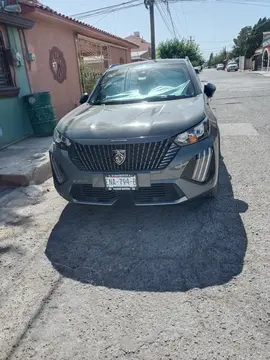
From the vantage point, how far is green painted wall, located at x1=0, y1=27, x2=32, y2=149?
6.55m

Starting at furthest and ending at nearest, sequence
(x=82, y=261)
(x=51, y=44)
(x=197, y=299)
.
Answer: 1. (x=51, y=44)
2. (x=82, y=261)
3. (x=197, y=299)

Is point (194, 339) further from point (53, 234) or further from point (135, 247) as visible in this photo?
point (53, 234)

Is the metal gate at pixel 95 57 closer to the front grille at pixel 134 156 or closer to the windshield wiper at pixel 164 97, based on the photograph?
the windshield wiper at pixel 164 97

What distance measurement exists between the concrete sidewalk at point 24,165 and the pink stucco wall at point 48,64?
2395 millimetres

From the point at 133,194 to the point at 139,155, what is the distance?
409mm

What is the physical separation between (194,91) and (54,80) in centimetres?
624

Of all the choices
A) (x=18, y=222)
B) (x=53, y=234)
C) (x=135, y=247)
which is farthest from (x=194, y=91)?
(x=18, y=222)

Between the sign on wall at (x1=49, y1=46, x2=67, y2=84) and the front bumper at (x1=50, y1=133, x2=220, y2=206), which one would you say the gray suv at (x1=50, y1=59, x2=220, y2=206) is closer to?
the front bumper at (x1=50, y1=133, x2=220, y2=206)

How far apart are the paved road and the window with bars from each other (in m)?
3.95

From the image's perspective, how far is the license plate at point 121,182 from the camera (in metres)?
2.94

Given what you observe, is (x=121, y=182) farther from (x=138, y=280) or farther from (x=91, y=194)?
(x=138, y=280)

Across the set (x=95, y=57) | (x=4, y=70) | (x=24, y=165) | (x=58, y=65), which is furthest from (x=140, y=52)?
(x=24, y=165)

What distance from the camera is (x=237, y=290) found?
2264 millimetres

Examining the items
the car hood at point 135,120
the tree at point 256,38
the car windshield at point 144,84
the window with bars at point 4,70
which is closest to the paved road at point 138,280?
the car hood at point 135,120
